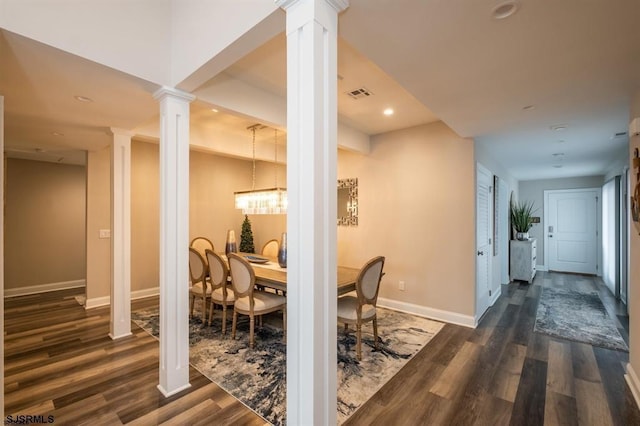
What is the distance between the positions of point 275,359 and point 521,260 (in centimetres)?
558

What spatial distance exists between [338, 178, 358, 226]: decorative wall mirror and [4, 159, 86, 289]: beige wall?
5.07 metres

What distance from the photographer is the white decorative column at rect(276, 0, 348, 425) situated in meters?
1.25

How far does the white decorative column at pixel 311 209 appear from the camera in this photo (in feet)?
4.11

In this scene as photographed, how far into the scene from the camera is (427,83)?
2.21 meters

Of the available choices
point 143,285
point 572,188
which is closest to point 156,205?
point 143,285

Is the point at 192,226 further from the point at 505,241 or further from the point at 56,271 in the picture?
the point at 505,241

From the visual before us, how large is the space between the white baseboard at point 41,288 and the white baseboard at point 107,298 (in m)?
1.72

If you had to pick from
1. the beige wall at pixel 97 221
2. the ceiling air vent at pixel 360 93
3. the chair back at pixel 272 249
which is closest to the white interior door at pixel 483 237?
the ceiling air vent at pixel 360 93

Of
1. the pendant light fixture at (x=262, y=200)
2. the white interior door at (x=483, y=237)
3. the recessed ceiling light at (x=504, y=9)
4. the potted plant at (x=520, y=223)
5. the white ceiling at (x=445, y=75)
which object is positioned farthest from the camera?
the potted plant at (x=520, y=223)

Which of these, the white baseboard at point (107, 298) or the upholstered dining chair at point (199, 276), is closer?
the upholstered dining chair at point (199, 276)

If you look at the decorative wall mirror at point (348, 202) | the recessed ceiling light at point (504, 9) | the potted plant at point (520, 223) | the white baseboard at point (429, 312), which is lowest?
the white baseboard at point (429, 312)

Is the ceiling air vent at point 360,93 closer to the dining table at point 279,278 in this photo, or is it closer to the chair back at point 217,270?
the dining table at point 279,278

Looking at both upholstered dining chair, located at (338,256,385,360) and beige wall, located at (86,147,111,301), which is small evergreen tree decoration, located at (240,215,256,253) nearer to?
beige wall, located at (86,147,111,301)

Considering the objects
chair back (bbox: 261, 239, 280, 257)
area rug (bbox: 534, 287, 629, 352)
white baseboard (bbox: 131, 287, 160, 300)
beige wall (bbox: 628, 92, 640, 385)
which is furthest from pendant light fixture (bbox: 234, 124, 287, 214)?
area rug (bbox: 534, 287, 629, 352)
